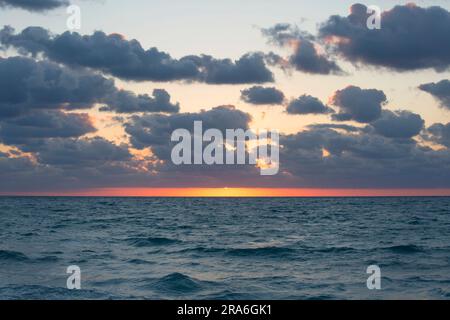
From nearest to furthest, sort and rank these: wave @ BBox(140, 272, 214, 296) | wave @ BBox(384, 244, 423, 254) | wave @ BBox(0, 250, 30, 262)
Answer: wave @ BBox(140, 272, 214, 296) → wave @ BBox(0, 250, 30, 262) → wave @ BBox(384, 244, 423, 254)

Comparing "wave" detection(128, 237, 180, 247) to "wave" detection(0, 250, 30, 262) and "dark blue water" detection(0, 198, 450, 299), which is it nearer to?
"dark blue water" detection(0, 198, 450, 299)

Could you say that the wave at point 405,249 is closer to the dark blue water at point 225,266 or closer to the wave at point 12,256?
the dark blue water at point 225,266

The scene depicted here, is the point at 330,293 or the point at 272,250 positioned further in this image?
the point at 272,250

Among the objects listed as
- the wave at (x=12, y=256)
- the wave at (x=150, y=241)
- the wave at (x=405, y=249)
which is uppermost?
the wave at (x=405, y=249)

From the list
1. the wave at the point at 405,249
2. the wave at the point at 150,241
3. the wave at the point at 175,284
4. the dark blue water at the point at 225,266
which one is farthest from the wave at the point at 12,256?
the wave at the point at 405,249

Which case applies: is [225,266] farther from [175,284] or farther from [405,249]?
[405,249]

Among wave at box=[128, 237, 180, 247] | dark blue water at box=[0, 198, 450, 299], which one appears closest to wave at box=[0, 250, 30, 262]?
dark blue water at box=[0, 198, 450, 299]

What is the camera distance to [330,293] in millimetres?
20250
